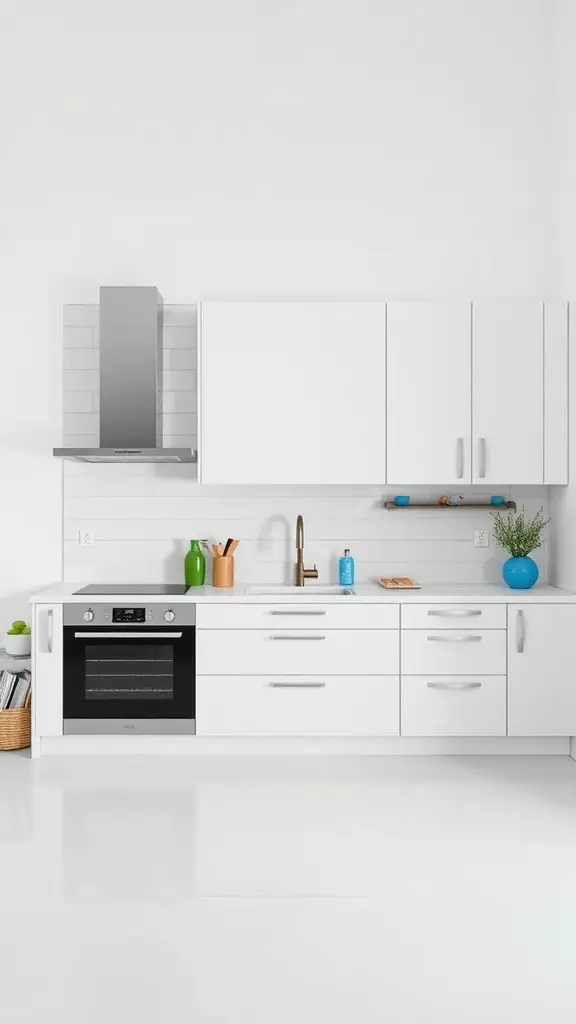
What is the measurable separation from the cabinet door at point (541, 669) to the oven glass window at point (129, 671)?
1.67 metres

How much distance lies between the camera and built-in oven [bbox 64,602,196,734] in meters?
4.12

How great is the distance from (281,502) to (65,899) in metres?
2.48

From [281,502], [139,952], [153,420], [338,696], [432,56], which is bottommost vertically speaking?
[139,952]

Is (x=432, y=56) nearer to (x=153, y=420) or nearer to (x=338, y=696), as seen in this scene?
(x=153, y=420)

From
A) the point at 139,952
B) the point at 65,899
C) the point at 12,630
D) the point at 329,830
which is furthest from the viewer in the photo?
the point at 12,630

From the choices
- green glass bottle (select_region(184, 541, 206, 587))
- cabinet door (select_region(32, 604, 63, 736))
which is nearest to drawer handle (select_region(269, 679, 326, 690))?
green glass bottle (select_region(184, 541, 206, 587))

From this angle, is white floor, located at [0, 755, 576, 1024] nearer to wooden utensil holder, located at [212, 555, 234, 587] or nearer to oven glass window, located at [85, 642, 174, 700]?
oven glass window, located at [85, 642, 174, 700]

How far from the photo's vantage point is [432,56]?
4688 mm

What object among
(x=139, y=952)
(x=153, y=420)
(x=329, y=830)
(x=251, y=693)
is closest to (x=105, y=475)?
(x=153, y=420)

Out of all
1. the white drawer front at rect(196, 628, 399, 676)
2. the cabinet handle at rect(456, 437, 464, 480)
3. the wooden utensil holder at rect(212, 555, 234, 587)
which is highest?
the cabinet handle at rect(456, 437, 464, 480)

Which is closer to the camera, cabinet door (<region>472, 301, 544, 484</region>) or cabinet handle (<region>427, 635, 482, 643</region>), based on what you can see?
cabinet handle (<region>427, 635, 482, 643</region>)

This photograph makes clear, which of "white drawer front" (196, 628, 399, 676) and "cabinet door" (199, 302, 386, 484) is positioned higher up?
"cabinet door" (199, 302, 386, 484)

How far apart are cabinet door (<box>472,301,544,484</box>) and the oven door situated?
178 centimetres

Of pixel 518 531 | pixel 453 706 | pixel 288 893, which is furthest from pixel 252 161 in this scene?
pixel 288 893
